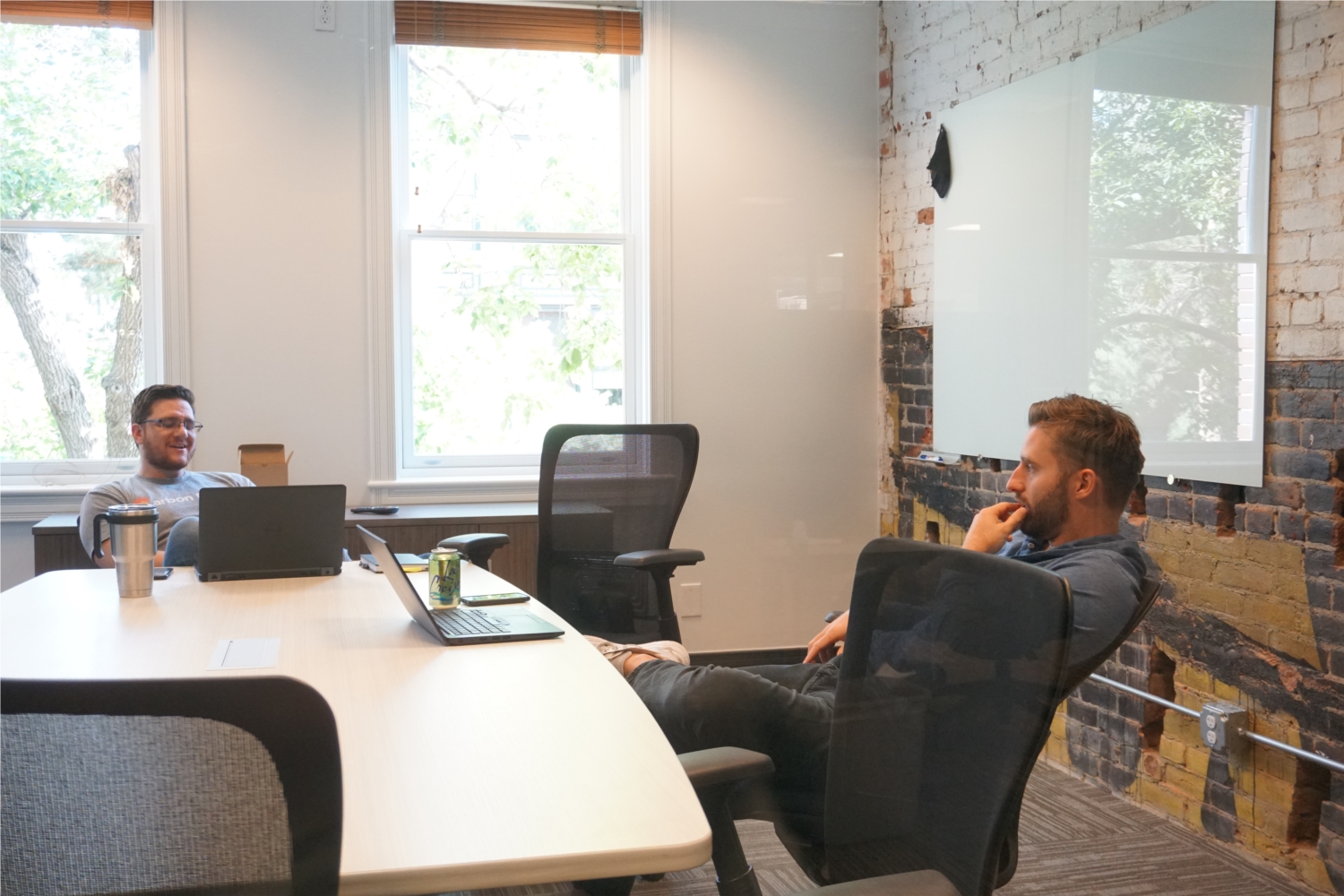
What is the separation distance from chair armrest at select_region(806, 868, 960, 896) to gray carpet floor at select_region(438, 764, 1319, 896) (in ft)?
4.88

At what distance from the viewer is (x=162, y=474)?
3.48 metres

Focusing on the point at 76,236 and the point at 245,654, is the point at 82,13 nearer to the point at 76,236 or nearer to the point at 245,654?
the point at 76,236

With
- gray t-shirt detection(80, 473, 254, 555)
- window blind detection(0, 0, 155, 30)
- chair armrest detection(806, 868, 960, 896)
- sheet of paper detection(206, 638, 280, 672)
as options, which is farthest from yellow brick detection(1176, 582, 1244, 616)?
window blind detection(0, 0, 155, 30)

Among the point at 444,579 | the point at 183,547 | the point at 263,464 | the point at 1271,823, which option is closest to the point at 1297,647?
the point at 1271,823

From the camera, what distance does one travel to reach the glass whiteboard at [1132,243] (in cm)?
282

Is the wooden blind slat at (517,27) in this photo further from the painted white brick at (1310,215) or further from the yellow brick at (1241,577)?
the yellow brick at (1241,577)

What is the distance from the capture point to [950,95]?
4.23m

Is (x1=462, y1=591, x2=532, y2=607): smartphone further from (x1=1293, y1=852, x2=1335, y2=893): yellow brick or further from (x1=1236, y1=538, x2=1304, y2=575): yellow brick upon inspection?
(x1=1293, y1=852, x2=1335, y2=893): yellow brick

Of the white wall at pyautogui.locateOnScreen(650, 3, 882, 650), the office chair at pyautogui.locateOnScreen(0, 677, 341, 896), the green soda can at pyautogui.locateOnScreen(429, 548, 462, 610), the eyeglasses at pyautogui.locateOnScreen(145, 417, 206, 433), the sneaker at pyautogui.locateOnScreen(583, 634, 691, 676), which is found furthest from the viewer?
the white wall at pyautogui.locateOnScreen(650, 3, 882, 650)

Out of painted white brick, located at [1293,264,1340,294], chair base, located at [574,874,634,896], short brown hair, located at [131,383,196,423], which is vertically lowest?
chair base, located at [574,874,634,896]

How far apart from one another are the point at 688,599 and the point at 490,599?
2.40 metres

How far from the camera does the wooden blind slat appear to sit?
4344mm

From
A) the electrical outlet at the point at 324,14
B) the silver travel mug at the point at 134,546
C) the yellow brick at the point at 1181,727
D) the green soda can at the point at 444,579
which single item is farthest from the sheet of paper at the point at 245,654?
the electrical outlet at the point at 324,14

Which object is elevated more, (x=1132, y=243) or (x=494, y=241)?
(x=494, y=241)
